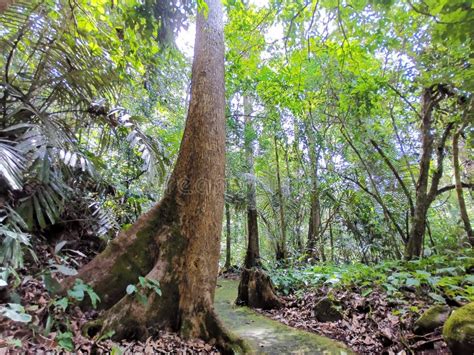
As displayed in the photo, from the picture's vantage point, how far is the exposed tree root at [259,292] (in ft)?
15.9

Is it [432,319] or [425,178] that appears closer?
[432,319]

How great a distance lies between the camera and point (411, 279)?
342cm

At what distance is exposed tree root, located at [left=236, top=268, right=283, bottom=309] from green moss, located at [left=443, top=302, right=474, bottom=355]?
2790 millimetres

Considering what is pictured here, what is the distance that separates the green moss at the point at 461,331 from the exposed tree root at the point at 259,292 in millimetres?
2790

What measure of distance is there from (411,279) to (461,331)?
124cm

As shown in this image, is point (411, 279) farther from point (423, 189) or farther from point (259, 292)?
point (259, 292)

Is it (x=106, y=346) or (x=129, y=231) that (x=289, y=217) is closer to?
(x=129, y=231)

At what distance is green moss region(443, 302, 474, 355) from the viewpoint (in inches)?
85.3

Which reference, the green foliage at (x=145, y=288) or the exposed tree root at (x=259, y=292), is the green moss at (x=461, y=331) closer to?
the green foliage at (x=145, y=288)

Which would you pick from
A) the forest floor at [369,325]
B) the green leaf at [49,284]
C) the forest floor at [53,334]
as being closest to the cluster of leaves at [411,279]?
the forest floor at [369,325]

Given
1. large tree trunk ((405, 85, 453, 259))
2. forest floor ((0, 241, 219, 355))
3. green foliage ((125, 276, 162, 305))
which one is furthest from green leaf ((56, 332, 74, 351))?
large tree trunk ((405, 85, 453, 259))

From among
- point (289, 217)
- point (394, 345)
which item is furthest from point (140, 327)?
point (289, 217)

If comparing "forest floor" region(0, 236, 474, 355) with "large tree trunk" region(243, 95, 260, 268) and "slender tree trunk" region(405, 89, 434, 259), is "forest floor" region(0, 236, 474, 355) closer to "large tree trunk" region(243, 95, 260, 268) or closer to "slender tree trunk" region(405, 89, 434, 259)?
"slender tree trunk" region(405, 89, 434, 259)

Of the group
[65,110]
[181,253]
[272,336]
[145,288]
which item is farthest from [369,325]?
[65,110]
